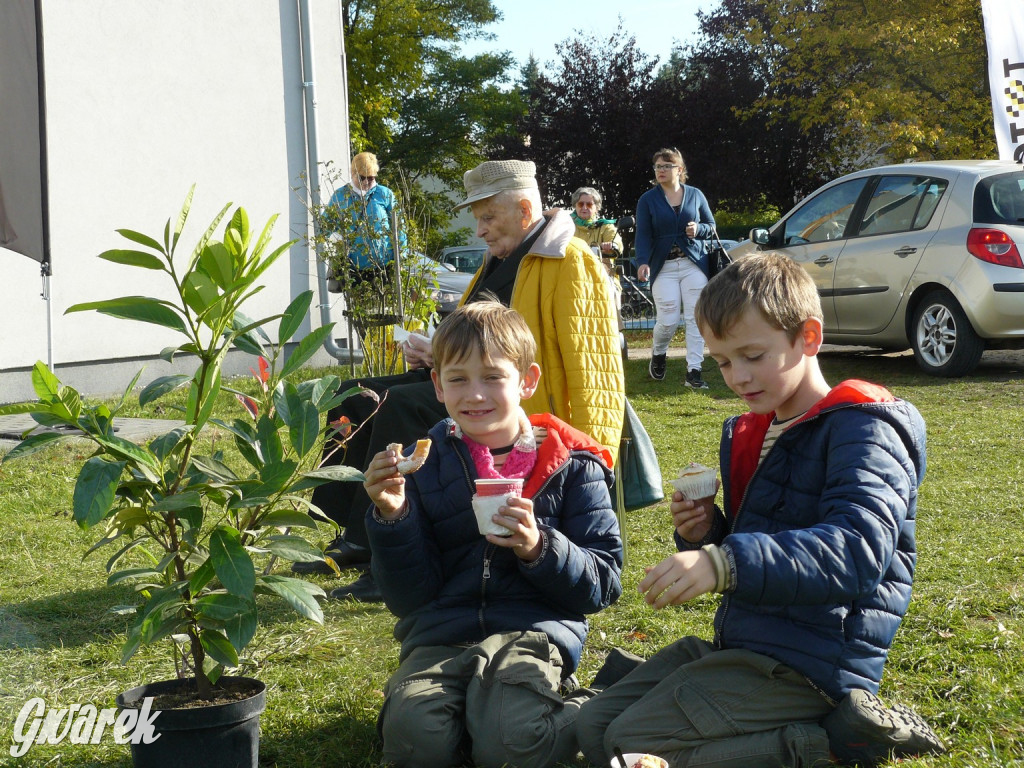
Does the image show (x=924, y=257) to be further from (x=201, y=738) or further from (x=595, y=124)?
(x=595, y=124)

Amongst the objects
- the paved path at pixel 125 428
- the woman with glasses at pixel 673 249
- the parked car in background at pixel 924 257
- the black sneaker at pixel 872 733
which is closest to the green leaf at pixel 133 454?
the black sneaker at pixel 872 733

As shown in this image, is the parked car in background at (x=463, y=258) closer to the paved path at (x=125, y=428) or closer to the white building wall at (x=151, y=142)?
the white building wall at (x=151, y=142)

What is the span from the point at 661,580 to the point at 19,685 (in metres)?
2.49

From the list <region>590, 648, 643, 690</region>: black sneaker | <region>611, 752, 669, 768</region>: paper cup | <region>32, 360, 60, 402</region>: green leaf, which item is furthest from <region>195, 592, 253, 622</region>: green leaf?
<region>590, 648, 643, 690</region>: black sneaker

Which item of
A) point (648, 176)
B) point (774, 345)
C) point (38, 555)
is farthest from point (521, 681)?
point (648, 176)

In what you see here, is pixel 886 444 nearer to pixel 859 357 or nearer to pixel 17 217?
pixel 17 217

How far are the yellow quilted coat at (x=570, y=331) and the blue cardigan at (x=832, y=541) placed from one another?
1.15m

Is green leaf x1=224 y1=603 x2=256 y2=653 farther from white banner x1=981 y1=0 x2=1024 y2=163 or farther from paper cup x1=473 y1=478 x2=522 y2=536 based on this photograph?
white banner x1=981 y1=0 x2=1024 y2=163

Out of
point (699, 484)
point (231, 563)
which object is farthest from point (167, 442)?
point (699, 484)

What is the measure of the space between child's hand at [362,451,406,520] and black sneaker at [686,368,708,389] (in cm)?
734

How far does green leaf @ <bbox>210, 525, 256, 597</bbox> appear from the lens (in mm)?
2402

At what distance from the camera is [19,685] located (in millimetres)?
3652

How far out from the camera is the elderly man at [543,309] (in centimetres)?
409

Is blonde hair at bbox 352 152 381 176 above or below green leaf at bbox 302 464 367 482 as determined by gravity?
above
